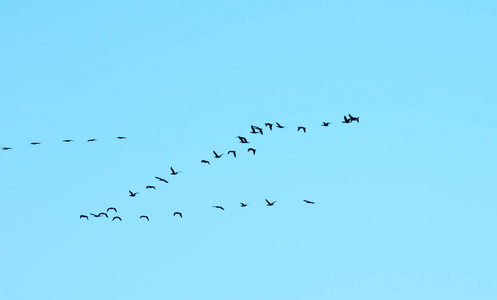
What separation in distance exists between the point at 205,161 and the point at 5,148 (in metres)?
24.0

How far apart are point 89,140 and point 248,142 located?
2028 cm

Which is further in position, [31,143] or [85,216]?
[85,216]

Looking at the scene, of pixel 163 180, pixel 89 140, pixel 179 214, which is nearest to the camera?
pixel 89 140

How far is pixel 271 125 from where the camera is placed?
132125 mm

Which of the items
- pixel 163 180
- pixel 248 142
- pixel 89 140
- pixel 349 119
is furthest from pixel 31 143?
pixel 349 119

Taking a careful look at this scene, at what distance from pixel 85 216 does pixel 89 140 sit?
1979 cm

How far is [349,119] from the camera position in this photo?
134250 mm

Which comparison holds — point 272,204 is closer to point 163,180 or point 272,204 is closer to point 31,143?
point 163,180

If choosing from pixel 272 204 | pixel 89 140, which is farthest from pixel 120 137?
pixel 272 204

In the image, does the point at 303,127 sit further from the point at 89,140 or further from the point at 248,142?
the point at 89,140

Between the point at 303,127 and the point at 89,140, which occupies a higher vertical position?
the point at 303,127

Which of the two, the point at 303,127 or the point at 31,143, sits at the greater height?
the point at 303,127

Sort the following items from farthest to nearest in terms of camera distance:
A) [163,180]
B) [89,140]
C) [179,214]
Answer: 1. [179,214]
2. [163,180]
3. [89,140]

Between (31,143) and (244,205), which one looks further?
(244,205)
